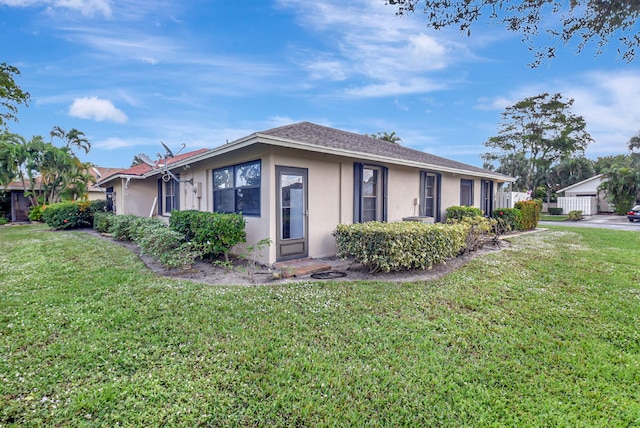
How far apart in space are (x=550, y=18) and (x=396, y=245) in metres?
4.56

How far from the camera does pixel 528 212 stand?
13633 millimetres

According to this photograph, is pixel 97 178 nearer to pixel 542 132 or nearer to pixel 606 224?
pixel 606 224

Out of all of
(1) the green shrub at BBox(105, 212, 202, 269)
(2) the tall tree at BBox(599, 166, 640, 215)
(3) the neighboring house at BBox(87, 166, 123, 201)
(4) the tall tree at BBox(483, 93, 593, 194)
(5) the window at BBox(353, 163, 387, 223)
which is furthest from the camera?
(4) the tall tree at BBox(483, 93, 593, 194)

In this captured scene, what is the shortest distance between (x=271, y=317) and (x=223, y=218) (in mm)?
3084

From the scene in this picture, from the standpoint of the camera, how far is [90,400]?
7.64ft

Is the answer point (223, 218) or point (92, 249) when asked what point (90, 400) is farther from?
point (92, 249)

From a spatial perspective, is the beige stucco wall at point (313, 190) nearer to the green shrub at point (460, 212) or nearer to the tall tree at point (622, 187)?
the green shrub at point (460, 212)

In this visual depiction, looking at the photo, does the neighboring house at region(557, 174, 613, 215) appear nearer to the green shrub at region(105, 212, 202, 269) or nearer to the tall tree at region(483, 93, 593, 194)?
the tall tree at region(483, 93, 593, 194)

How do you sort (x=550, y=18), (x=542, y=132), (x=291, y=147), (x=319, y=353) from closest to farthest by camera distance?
(x=319, y=353) < (x=550, y=18) < (x=291, y=147) < (x=542, y=132)

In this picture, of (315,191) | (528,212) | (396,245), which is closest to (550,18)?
(396,245)

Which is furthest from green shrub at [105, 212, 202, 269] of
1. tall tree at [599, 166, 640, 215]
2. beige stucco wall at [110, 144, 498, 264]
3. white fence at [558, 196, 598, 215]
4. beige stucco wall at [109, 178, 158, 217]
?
white fence at [558, 196, 598, 215]

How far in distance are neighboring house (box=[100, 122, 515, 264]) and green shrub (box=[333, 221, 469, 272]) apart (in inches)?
43.4

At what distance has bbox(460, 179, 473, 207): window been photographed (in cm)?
1225

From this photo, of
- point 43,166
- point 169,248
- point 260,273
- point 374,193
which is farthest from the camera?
point 43,166
